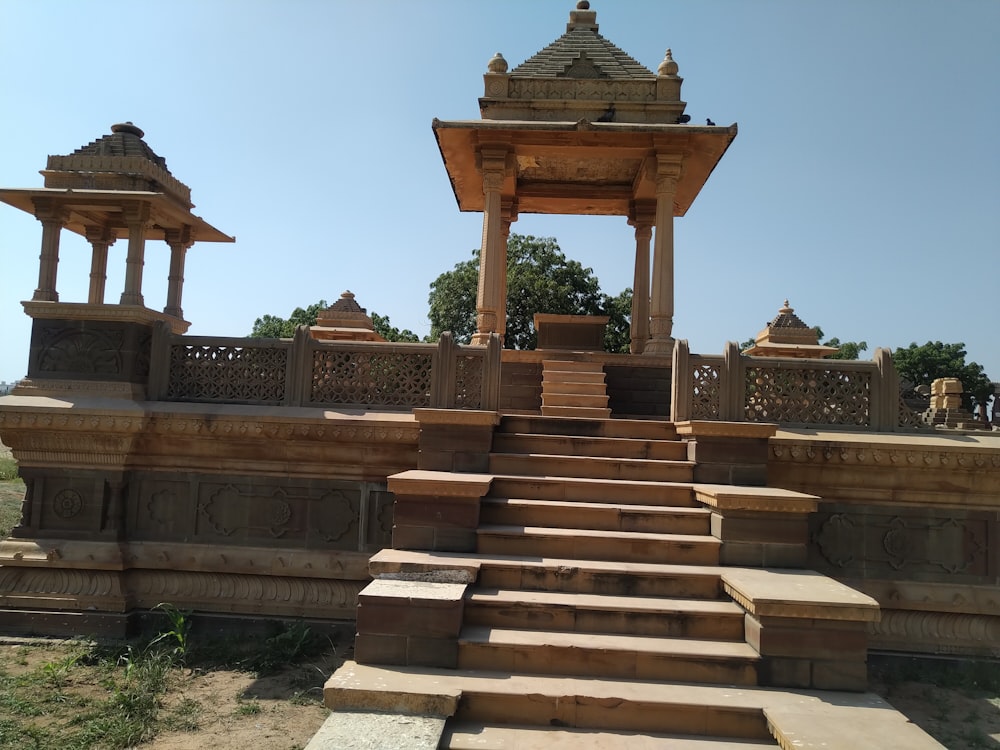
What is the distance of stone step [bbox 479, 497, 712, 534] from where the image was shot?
5.59 m

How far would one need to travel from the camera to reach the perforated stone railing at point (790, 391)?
21.7 ft

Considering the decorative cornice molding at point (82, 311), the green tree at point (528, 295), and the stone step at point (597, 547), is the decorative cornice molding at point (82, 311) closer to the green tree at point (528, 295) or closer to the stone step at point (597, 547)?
the stone step at point (597, 547)

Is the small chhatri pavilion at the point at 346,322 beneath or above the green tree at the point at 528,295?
beneath

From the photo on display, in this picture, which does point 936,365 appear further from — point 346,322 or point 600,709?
point 600,709

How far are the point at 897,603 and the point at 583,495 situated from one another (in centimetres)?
344

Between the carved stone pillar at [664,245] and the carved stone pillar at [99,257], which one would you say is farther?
the carved stone pillar at [664,245]

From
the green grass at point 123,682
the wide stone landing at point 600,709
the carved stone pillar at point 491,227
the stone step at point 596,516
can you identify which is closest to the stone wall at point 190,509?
the green grass at point 123,682

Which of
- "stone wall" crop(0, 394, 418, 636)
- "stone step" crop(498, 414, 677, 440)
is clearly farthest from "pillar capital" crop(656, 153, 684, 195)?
"stone wall" crop(0, 394, 418, 636)

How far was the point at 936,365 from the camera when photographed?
154 ft

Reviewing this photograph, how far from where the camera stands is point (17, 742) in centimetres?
444

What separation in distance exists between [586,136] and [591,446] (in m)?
5.54

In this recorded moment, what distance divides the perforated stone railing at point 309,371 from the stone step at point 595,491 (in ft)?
3.72

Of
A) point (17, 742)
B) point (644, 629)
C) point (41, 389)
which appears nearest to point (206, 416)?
point (41, 389)

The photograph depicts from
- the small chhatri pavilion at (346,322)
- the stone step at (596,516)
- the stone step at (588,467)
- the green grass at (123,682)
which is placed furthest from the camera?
the small chhatri pavilion at (346,322)
